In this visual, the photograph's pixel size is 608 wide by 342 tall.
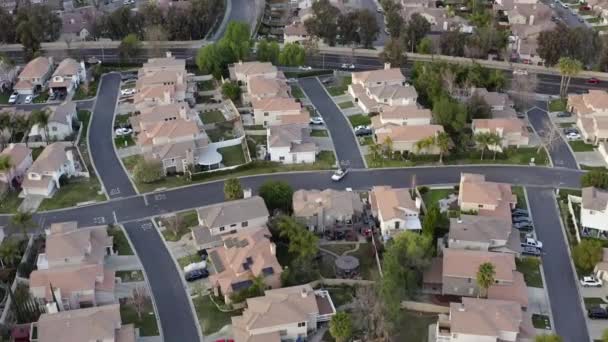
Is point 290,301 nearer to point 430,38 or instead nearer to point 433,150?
point 433,150

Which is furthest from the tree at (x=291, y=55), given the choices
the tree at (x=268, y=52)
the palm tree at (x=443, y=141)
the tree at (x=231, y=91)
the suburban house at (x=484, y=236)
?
the suburban house at (x=484, y=236)

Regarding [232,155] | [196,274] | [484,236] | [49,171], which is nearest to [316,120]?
[232,155]

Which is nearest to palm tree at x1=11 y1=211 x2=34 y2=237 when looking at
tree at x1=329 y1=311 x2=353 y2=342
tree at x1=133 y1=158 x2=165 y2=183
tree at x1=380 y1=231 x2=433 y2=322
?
tree at x1=133 y1=158 x2=165 y2=183

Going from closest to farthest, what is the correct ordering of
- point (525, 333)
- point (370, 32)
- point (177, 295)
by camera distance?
point (525, 333) → point (177, 295) → point (370, 32)

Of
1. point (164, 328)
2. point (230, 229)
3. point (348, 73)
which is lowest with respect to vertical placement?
point (164, 328)

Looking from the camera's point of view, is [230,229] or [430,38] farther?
[430,38]

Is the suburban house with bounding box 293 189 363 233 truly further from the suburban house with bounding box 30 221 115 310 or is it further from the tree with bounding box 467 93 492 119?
the tree with bounding box 467 93 492 119

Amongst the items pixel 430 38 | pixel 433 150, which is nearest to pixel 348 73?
pixel 430 38
